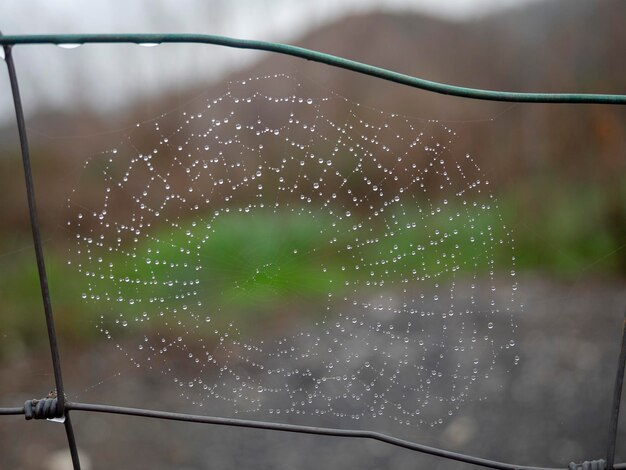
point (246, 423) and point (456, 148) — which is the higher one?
point (456, 148)

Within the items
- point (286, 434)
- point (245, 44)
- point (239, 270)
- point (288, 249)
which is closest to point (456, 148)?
point (288, 249)

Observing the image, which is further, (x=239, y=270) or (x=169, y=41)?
(x=239, y=270)

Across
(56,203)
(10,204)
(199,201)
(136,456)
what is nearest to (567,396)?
(136,456)

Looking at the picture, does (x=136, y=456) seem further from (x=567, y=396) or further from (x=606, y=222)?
(x=606, y=222)

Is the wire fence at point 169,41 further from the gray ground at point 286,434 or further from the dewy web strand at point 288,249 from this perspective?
the gray ground at point 286,434

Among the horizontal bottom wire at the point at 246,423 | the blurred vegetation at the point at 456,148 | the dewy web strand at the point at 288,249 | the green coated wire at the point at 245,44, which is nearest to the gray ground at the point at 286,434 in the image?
the dewy web strand at the point at 288,249

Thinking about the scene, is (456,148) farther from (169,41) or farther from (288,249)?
(169,41)

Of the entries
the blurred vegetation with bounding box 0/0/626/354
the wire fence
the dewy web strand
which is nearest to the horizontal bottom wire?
the wire fence
